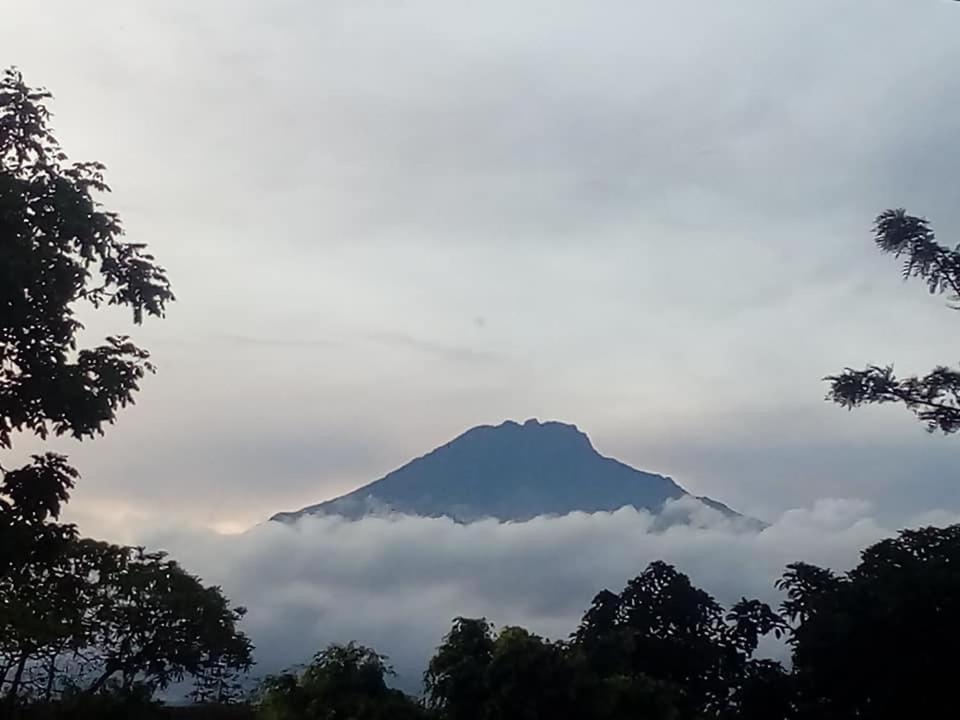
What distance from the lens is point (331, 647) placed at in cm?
1108

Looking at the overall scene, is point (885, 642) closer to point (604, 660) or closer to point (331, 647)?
point (604, 660)

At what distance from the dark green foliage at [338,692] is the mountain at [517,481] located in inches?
5251

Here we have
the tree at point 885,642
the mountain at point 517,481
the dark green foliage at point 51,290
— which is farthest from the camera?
the mountain at point 517,481

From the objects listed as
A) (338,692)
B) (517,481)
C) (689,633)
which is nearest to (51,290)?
(338,692)

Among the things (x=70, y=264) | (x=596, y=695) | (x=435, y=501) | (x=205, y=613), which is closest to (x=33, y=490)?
(x=70, y=264)

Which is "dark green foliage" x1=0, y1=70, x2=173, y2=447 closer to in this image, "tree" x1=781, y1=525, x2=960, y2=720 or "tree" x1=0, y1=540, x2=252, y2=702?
"tree" x1=0, y1=540, x2=252, y2=702

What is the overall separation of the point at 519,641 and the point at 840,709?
22.2 ft

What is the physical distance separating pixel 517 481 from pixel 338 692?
160949mm

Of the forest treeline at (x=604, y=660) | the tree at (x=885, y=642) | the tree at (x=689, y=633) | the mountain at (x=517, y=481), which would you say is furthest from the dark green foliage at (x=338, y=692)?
the mountain at (x=517, y=481)

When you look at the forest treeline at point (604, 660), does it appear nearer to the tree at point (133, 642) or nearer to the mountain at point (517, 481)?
the tree at point (133, 642)

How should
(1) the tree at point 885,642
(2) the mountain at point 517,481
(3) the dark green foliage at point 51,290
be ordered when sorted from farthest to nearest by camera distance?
(2) the mountain at point 517,481 → (1) the tree at point 885,642 → (3) the dark green foliage at point 51,290

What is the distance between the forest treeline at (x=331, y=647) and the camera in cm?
1005

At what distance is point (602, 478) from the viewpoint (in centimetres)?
17638

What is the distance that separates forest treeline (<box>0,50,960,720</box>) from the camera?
10.0 metres
